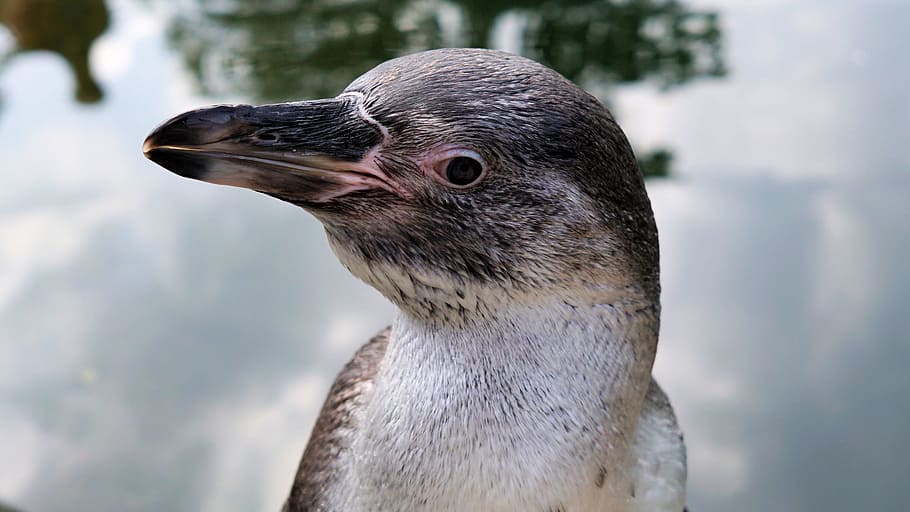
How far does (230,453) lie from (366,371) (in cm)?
138

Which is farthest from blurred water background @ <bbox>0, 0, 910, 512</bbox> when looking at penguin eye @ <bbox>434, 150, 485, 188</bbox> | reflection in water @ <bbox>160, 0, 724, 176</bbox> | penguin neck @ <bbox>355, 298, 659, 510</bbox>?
penguin eye @ <bbox>434, 150, 485, 188</bbox>

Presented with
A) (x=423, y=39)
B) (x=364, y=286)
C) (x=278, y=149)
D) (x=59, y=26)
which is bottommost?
(x=278, y=149)

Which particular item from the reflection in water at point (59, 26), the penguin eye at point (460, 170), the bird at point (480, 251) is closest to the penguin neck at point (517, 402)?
the bird at point (480, 251)

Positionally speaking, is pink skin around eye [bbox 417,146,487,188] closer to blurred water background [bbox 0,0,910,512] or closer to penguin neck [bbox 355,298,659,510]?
penguin neck [bbox 355,298,659,510]

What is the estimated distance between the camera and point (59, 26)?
14.6 ft

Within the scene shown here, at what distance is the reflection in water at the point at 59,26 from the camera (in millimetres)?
4281

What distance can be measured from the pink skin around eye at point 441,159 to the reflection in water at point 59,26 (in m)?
3.61

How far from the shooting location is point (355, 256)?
1086 mm

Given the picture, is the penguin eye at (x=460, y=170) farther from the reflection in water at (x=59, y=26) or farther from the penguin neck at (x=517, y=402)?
the reflection in water at (x=59, y=26)

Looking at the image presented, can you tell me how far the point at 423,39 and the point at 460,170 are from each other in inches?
123

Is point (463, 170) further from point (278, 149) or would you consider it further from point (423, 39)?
point (423, 39)

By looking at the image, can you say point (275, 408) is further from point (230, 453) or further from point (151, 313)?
point (151, 313)

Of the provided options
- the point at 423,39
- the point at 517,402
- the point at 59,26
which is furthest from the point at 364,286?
the point at 59,26

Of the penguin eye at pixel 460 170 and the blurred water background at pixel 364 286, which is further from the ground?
the blurred water background at pixel 364 286
